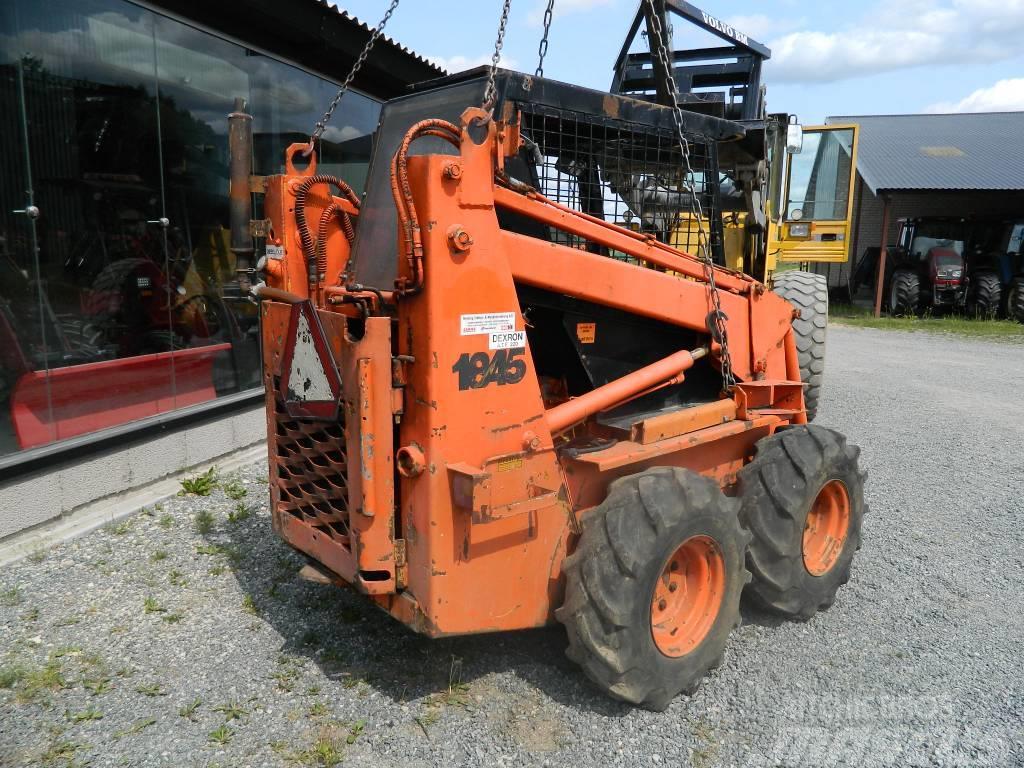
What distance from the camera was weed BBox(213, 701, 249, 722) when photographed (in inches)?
112

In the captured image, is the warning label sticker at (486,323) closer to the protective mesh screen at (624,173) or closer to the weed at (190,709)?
the protective mesh screen at (624,173)

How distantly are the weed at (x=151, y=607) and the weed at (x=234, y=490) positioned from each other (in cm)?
140

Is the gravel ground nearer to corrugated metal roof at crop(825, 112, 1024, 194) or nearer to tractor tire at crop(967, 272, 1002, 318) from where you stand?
tractor tire at crop(967, 272, 1002, 318)

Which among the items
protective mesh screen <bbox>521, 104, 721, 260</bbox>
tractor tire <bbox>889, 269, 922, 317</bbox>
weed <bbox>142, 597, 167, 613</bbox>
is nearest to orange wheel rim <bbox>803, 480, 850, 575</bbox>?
protective mesh screen <bbox>521, 104, 721, 260</bbox>

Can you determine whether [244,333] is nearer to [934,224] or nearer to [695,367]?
[695,367]

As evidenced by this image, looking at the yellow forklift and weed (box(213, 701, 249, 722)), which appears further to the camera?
the yellow forklift

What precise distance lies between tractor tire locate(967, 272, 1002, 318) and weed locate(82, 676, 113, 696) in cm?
1886

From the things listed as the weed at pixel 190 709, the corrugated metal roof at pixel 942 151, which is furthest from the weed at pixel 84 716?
the corrugated metal roof at pixel 942 151

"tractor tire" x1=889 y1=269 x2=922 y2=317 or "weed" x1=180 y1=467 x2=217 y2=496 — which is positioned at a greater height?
"tractor tire" x1=889 y1=269 x2=922 y2=317

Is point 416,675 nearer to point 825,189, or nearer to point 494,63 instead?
point 494,63

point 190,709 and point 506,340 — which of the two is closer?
point 506,340

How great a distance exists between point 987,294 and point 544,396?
684 inches

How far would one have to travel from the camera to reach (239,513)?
4863 mm

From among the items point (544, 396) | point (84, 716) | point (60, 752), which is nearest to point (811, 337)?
point (544, 396)
